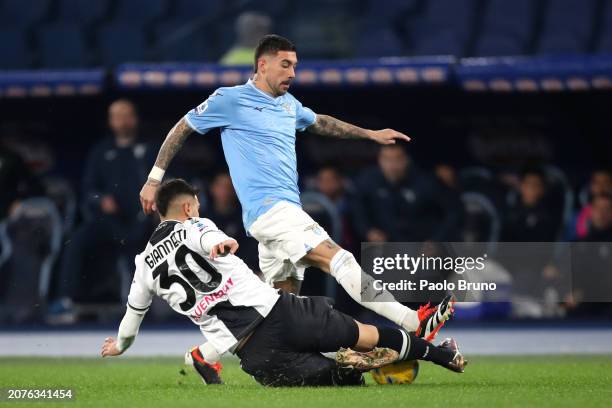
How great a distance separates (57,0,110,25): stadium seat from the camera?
1538 cm

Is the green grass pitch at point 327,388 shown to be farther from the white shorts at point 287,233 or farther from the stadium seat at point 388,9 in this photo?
the stadium seat at point 388,9

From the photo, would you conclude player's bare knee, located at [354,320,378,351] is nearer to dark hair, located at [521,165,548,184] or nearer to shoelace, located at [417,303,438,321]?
shoelace, located at [417,303,438,321]

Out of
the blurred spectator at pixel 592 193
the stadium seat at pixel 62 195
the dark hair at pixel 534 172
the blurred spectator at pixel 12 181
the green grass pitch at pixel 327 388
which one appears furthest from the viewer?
the stadium seat at pixel 62 195

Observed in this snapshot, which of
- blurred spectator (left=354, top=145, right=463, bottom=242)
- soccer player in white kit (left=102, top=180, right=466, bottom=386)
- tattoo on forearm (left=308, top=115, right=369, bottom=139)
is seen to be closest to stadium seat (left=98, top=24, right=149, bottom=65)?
blurred spectator (left=354, top=145, right=463, bottom=242)

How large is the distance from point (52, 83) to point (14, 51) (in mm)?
2185

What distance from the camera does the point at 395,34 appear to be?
14398 mm

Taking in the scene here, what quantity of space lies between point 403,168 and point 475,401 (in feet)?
21.7

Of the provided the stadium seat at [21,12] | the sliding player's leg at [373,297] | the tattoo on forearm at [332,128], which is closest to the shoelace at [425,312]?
the sliding player's leg at [373,297]

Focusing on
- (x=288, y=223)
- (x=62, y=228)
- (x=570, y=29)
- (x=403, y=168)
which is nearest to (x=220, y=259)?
(x=288, y=223)

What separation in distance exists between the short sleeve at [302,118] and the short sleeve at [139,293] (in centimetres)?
153

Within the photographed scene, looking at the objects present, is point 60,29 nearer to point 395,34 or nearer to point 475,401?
point 395,34

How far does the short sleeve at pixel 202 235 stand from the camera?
6.49 m

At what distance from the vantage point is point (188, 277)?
676 centimetres

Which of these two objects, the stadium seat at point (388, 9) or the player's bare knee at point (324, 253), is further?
the stadium seat at point (388, 9)
